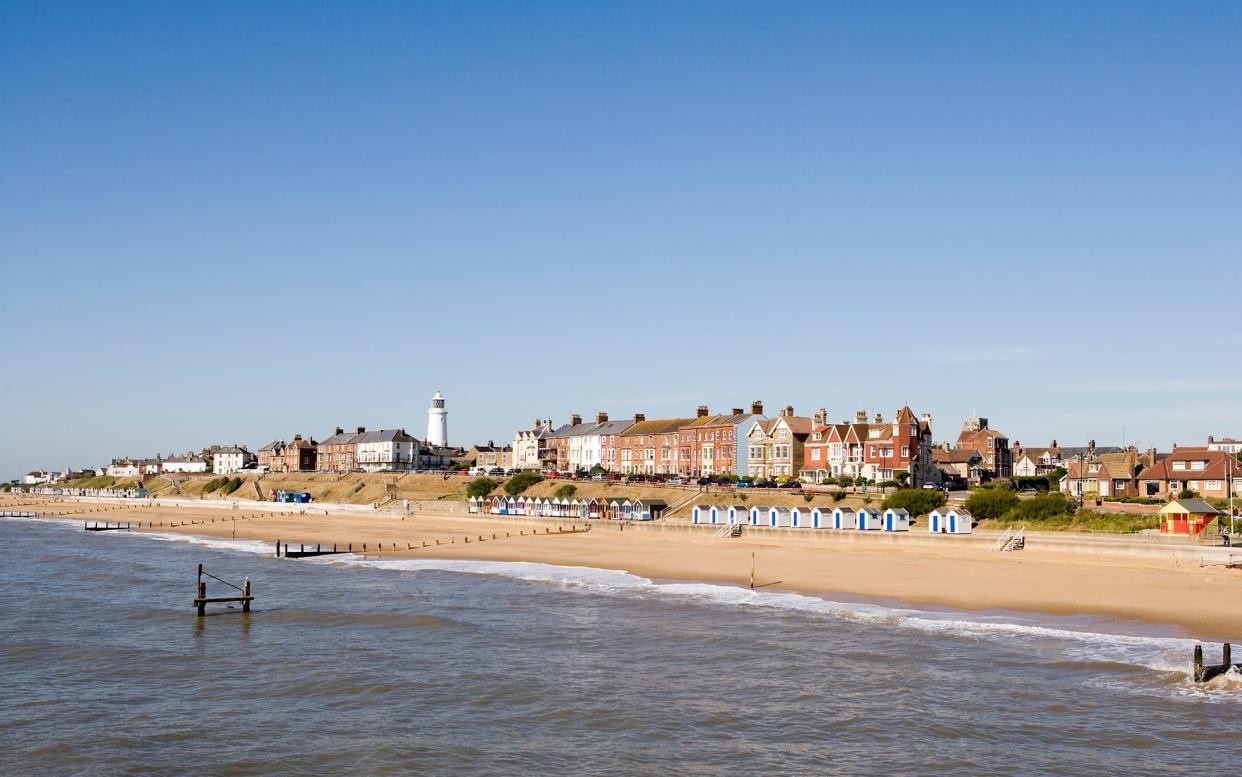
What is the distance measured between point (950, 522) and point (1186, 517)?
12319 millimetres

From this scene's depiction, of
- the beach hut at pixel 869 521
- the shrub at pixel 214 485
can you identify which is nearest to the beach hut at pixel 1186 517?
the beach hut at pixel 869 521

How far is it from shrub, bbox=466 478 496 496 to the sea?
65189 mm

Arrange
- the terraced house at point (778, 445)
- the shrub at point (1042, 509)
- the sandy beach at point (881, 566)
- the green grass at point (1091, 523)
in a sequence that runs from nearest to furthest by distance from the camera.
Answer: the sandy beach at point (881, 566)
the green grass at point (1091, 523)
the shrub at point (1042, 509)
the terraced house at point (778, 445)

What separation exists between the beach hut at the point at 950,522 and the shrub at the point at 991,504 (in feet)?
8.40

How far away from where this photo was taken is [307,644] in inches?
1272

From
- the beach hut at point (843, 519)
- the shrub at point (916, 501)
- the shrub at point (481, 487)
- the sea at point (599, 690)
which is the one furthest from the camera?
the shrub at point (481, 487)

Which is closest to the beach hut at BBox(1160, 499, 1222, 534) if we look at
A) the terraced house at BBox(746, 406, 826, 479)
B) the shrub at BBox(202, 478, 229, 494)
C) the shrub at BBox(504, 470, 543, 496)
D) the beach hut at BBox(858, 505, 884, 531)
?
the beach hut at BBox(858, 505, 884, 531)

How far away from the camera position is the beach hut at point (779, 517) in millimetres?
68625

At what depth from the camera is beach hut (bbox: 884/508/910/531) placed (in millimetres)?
61438

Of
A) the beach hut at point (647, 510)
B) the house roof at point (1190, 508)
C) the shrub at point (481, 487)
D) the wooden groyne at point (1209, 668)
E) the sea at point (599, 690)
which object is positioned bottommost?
the sea at point (599, 690)

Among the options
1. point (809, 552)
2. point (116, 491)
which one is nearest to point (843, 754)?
point (809, 552)

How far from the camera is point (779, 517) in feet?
225

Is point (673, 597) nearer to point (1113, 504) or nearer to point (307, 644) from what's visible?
point (307, 644)

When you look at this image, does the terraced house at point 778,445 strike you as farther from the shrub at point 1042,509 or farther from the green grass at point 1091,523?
the green grass at point 1091,523
